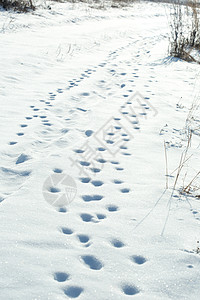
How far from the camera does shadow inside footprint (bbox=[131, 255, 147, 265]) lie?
78.8 inches

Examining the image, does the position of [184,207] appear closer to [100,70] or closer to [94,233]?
[94,233]

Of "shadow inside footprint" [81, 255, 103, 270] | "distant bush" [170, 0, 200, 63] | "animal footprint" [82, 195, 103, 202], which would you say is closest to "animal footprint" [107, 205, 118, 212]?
"animal footprint" [82, 195, 103, 202]

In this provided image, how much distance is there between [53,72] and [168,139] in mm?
3387

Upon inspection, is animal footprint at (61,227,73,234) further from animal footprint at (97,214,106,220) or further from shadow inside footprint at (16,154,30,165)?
shadow inside footprint at (16,154,30,165)

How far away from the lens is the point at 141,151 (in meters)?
3.49

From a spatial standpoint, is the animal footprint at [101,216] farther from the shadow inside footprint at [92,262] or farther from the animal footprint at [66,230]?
the shadow inside footprint at [92,262]

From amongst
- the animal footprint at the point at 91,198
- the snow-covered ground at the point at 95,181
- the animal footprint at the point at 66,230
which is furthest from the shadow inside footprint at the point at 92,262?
the animal footprint at the point at 91,198

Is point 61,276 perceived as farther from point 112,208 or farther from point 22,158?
point 22,158

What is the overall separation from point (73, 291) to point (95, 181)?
126cm

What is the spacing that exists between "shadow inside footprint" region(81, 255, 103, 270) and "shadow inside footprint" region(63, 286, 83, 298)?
194 millimetres

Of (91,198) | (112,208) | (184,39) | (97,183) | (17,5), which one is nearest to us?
(112,208)

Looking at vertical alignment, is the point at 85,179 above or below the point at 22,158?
below

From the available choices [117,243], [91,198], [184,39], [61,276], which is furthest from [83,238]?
[184,39]

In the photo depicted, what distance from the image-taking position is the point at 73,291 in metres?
1.77
